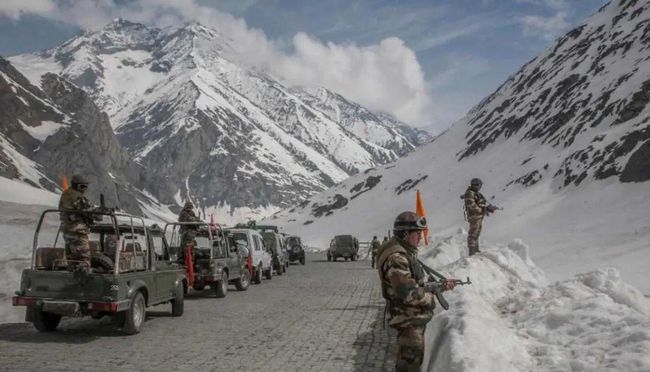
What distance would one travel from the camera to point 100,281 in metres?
10.3

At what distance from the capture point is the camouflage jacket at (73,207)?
1085cm

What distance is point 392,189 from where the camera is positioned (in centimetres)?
13788

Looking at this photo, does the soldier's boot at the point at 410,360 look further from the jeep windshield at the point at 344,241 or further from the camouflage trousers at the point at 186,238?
the jeep windshield at the point at 344,241

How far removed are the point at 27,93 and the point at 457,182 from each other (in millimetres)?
112619

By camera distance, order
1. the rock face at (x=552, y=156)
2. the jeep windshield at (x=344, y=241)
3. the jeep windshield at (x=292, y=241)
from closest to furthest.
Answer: the jeep windshield at (x=292, y=241) → the jeep windshield at (x=344, y=241) → the rock face at (x=552, y=156)

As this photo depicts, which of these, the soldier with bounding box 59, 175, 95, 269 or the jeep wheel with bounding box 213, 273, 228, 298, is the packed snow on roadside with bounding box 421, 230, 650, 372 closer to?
the soldier with bounding box 59, 175, 95, 269

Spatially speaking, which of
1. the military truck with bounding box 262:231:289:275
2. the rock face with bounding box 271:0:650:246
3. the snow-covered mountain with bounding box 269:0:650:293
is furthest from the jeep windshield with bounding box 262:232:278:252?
the rock face with bounding box 271:0:650:246

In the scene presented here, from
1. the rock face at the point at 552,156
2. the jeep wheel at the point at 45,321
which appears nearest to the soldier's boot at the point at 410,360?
the jeep wheel at the point at 45,321

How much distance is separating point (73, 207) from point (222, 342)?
3.68 m

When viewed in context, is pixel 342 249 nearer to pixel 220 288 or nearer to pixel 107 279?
pixel 220 288

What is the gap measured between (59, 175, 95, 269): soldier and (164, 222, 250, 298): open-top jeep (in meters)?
4.67

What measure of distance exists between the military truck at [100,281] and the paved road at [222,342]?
1.36ft

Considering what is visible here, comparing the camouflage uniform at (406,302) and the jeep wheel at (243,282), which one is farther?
the jeep wheel at (243,282)

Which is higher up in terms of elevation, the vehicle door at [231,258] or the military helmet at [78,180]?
the military helmet at [78,180]
